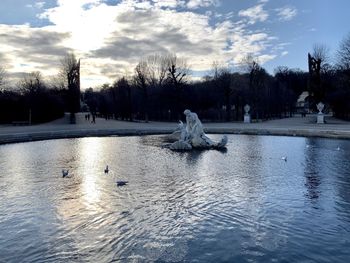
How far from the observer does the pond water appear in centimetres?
746

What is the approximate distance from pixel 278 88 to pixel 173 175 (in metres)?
66.9

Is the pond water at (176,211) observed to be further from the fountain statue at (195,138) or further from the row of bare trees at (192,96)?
the row of bare trees at (192,96)

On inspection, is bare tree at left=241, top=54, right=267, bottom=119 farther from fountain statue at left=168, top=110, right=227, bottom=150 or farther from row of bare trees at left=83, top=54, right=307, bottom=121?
fountain statue at left=168, top=110, right=227, bottom=150

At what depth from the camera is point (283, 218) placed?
9398mm

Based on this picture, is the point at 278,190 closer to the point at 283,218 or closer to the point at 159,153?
the point at 283,218

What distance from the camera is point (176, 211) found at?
994 centimetres

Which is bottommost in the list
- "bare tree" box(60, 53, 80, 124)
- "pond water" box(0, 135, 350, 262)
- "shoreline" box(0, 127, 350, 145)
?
"pond water" box(0, 135, 350, 262)

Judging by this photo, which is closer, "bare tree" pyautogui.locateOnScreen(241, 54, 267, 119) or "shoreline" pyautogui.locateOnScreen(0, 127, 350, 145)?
"shoreline" pyautogui.locateOnScreen(0, 127, 350, 145)

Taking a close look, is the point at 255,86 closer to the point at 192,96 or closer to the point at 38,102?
the point at 192,96

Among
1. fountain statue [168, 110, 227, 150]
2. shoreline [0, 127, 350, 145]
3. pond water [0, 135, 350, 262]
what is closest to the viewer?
pond water [0, 135, 350, 262]

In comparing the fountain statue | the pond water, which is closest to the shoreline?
the pond water

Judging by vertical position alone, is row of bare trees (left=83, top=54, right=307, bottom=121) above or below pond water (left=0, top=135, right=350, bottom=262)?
above

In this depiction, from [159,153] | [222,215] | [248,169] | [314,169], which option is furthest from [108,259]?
[159,153]

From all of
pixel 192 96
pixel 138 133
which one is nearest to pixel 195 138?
pixel 138 133
